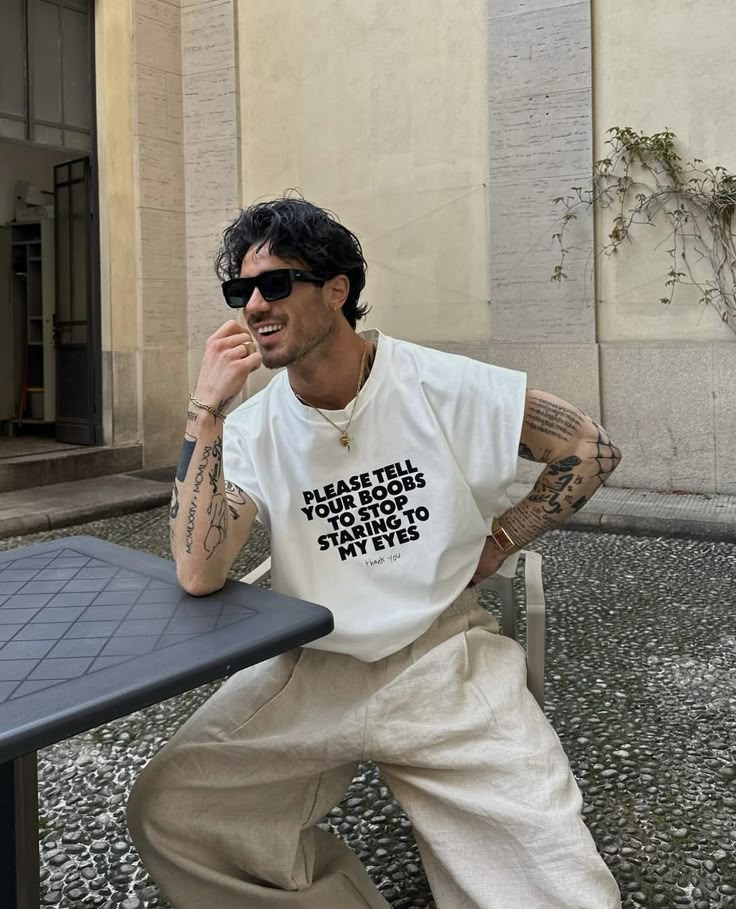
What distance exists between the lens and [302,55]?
761 centimetres

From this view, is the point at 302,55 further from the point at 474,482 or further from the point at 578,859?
the point at 578,859

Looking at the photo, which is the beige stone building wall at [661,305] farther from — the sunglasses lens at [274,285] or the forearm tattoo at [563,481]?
the sunglasses lens at [274,285]

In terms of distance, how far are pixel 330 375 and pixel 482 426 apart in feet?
0.98

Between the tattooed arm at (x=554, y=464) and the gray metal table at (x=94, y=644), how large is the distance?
639 mm

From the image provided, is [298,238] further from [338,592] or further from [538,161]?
[538,161]

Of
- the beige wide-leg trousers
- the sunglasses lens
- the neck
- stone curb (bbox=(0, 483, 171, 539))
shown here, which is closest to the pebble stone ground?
the beige wide-leg trousers

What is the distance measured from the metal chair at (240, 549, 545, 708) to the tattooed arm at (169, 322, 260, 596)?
23 centimetres

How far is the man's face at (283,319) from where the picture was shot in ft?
5.24

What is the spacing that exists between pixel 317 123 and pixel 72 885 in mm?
6759

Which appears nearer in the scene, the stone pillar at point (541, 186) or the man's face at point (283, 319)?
the man's face at point (283, 319)

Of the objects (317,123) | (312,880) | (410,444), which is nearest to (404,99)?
(317,123)

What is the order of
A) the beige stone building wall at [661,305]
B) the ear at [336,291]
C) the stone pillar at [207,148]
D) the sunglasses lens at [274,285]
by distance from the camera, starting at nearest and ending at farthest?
the sunglasses lens at [274,285] → the ear at [336,291] → the beige stone building wall at [661,305] → the stone pillar at [207,148]

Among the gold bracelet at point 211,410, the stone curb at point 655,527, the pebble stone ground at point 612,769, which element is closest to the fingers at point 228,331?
the gold bracelet at point 211,410

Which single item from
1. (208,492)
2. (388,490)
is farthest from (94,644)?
(388,490)
